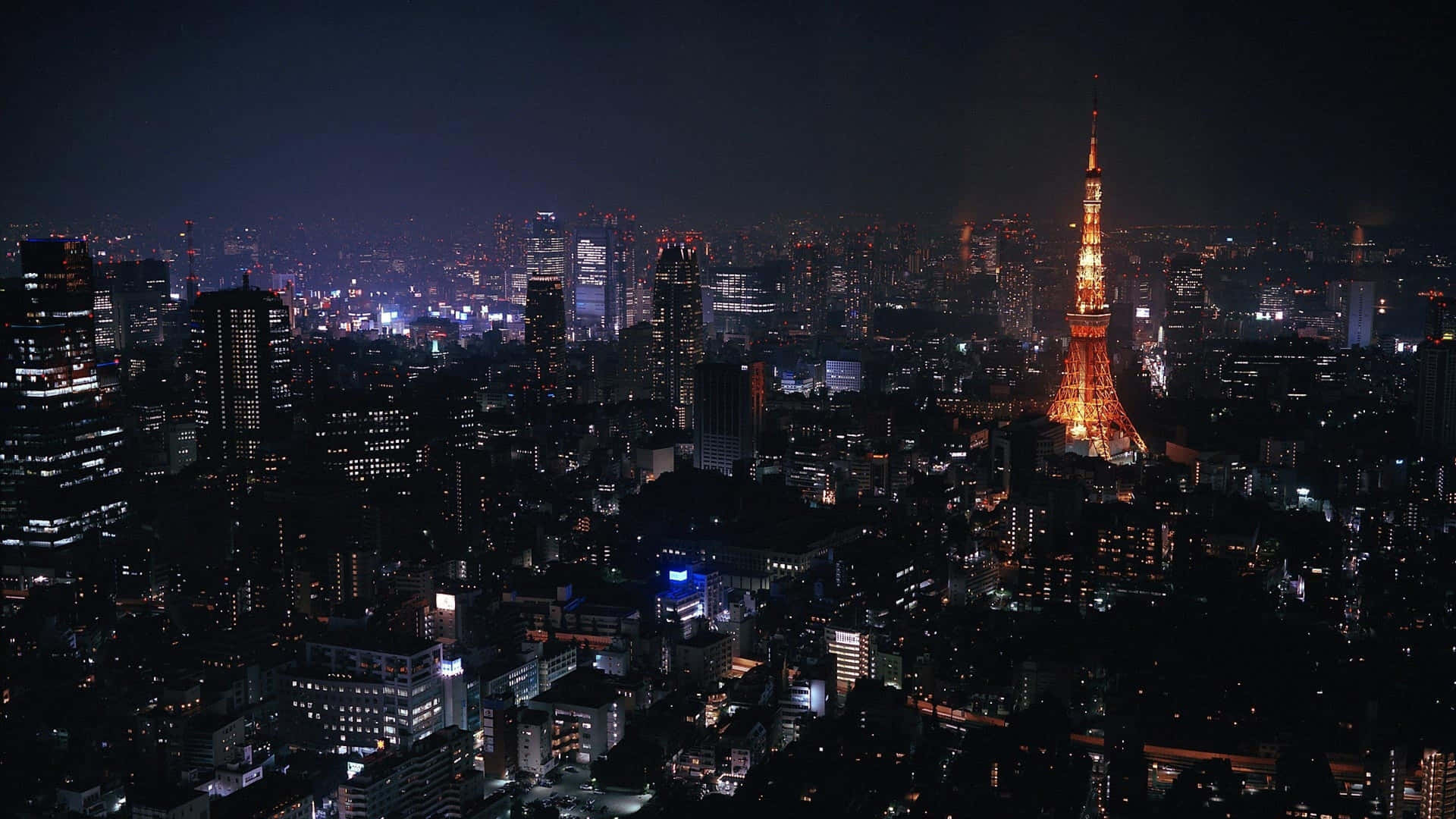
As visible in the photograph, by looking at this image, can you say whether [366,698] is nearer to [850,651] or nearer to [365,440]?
[850,651]

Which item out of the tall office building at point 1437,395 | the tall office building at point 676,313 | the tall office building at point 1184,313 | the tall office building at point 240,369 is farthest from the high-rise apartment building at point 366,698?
the tall office building at point 1184,313

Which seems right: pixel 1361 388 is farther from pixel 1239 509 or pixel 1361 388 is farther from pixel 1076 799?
pixel 1076 799

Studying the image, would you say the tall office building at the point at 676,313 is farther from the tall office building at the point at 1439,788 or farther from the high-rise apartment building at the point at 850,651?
the tall office building at the point at 1439,788

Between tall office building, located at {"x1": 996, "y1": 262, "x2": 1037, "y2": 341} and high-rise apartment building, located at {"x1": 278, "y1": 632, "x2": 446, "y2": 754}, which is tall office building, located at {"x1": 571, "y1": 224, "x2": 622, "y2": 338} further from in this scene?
high-rise apartment building, located at {"x1": 278, "y1": 632, "x2": 446, "y2": 754}

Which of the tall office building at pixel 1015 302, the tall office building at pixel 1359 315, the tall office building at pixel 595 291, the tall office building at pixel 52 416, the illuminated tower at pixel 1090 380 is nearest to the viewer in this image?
the tall office building at pixel 52 416

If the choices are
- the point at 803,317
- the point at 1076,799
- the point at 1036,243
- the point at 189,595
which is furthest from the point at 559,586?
the point at 803,317

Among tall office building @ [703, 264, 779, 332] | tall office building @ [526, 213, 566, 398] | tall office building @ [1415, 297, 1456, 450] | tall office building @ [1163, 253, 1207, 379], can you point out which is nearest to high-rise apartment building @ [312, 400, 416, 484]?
tall office building @ [526, 213, 566, 398]
